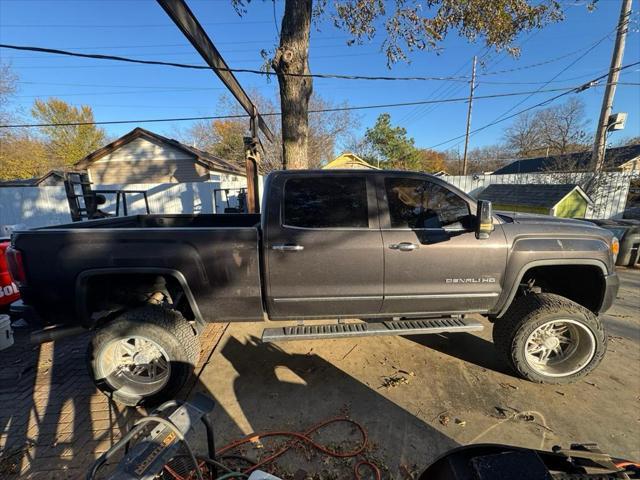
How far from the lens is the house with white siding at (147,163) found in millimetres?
17203

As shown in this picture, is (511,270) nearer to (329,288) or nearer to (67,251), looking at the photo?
(329,288)

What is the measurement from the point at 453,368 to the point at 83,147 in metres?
55.8

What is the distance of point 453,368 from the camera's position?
122 inches

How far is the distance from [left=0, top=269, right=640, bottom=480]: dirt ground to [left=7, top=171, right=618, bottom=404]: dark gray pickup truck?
35 centimetres

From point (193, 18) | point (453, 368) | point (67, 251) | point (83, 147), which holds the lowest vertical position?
point (453, 368)

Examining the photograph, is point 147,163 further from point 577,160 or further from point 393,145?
point 393,145

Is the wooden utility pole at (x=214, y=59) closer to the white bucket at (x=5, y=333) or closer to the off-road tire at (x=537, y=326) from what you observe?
the white bucket at (x=5, y=333)

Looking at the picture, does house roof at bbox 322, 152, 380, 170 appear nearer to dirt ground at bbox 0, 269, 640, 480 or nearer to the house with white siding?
the house with white siding

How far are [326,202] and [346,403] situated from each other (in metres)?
1.84

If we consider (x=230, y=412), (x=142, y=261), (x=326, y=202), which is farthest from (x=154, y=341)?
(x=326, y=202)

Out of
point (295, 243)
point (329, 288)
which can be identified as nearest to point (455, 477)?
point (329, 288)

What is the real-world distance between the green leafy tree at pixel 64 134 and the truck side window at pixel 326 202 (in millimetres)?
51484

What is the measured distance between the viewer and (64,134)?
41094 mm

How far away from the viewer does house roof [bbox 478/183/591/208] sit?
8.71 meters
